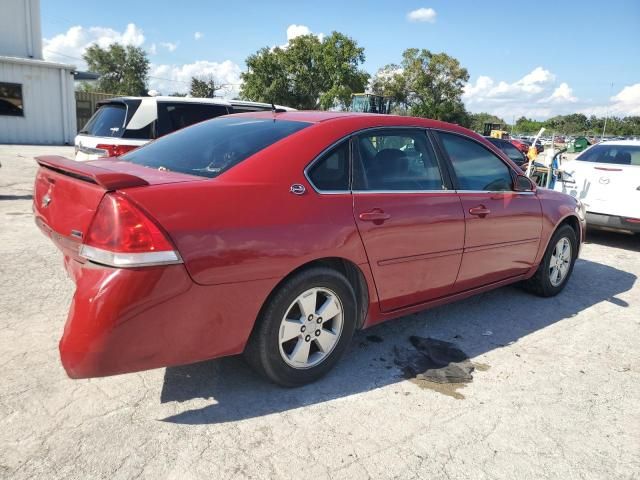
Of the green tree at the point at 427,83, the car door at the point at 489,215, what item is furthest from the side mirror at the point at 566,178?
the green tree at the point at 427,83

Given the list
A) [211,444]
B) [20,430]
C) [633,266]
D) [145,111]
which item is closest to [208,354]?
[211,444]

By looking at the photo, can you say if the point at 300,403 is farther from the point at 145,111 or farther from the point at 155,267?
the point at 145,111

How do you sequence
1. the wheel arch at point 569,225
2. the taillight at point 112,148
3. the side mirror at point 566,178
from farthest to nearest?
the side mirror at point 566,178
the taillight at point 112,148
the wheel arch at point 569,225

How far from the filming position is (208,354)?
2.58 meters

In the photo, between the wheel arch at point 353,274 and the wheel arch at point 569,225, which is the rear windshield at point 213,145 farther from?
the wheel arch at point 569,225

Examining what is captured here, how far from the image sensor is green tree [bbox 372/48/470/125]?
192ft

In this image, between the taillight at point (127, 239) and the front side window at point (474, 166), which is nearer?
the taillight at point (127, 239)

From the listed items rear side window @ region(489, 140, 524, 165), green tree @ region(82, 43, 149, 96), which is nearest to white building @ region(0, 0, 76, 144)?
rear side window @ region(489, 140, 524, 165)

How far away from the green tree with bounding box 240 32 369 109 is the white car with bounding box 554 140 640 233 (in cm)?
3416

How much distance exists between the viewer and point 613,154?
8.05 meters

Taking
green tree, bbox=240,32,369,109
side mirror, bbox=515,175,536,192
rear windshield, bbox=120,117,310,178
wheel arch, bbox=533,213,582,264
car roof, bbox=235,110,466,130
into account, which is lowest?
wheel arch, bbox=533,213,582,264

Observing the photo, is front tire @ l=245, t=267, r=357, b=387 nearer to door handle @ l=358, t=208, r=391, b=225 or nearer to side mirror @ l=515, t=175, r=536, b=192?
door handle @ l=358, t=208, r=391, b=225

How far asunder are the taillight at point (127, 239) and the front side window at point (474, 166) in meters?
2.38

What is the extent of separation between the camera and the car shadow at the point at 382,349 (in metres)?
2.85
